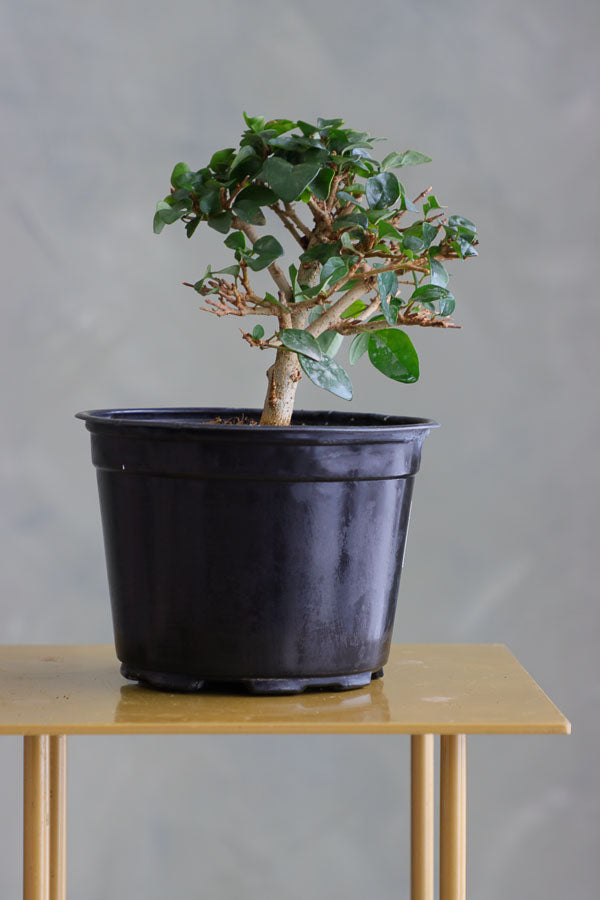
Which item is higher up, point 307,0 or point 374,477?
point 307,0

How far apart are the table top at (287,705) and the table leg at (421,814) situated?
0.10 metres

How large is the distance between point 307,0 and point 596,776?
146cm

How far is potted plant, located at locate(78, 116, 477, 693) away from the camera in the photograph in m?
1.03

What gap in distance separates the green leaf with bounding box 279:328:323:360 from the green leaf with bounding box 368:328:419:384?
80 mm

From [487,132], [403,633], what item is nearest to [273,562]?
[403,633]

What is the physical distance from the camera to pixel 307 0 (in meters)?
2.02

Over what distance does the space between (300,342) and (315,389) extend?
1016 mm

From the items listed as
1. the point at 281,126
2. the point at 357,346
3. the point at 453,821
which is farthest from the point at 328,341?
the point at 453,821

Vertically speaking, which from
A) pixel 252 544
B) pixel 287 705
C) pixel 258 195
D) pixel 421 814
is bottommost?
pixel 421 814

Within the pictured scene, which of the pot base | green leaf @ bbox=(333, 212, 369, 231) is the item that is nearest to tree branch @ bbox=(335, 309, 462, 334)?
green leaf @ bbox=(333, 212, 369, 231)

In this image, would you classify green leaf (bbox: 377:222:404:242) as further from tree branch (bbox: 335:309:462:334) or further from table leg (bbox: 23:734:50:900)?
table leg (bbox: 23:734:50:900)

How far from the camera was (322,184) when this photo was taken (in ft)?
3.55

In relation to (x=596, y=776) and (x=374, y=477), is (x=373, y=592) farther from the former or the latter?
(x=596, y=776)

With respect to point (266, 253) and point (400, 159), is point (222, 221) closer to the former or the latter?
point (266, 253)
